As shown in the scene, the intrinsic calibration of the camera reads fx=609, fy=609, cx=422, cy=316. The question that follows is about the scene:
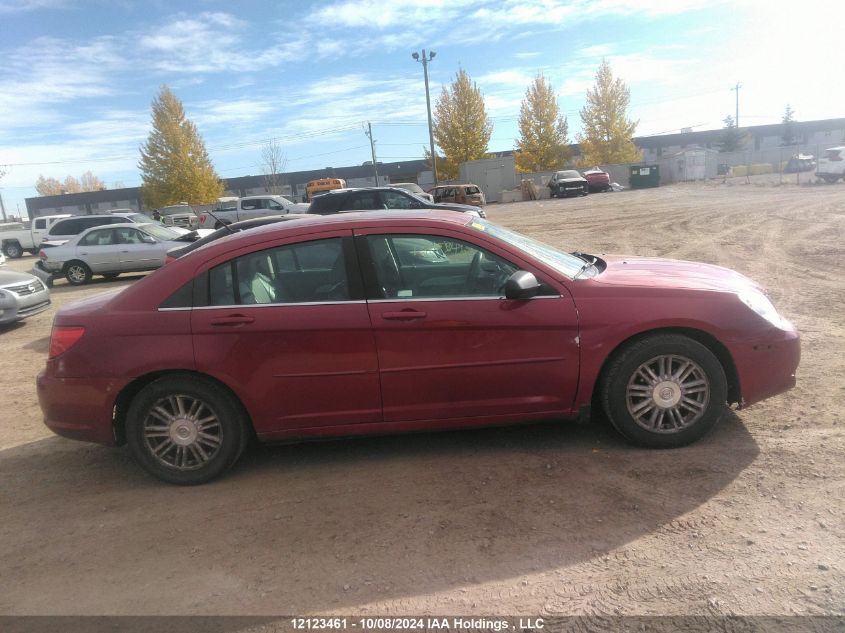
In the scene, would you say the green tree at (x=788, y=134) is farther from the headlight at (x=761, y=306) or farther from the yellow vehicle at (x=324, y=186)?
the headlight at (x=761, y=306)

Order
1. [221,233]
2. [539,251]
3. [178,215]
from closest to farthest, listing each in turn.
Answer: [539,251] → [221,233] → [178,215]

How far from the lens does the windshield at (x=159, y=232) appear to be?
49.9 feet

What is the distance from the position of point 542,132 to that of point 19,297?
52.4 metres

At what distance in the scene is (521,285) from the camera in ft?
12.0

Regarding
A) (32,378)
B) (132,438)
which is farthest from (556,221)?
(132,438)

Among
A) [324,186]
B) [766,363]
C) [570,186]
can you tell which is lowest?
[766,363]

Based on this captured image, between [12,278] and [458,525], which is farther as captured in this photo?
[12,278]

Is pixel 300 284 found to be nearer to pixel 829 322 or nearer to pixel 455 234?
pixel 455 234

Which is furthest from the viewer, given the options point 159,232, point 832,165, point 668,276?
point 832,165

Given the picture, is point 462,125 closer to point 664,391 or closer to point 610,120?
point 610,120

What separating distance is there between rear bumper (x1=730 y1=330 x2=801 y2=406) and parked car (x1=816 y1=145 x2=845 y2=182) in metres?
32.9

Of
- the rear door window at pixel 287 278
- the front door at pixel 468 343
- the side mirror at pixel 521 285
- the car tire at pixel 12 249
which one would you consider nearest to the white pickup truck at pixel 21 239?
the car tire at pixel 12 249

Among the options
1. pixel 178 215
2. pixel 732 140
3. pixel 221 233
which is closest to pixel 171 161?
pixel 178 215

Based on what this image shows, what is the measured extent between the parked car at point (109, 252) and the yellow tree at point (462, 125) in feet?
134
